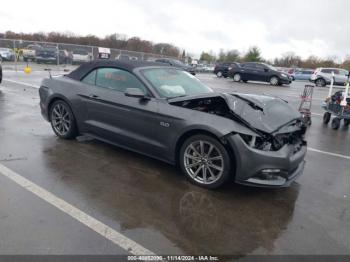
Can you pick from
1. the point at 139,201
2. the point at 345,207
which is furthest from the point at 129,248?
the point at 345,207

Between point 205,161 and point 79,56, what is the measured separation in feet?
89.2

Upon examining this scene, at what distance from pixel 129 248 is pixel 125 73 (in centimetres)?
290

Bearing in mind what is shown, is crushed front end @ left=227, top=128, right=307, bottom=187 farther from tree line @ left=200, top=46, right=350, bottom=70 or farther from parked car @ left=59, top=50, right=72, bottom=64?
tree line @ left=200, top=46, right=350, bottom=70

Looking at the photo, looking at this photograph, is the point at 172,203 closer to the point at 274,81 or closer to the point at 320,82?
the point at 274,81

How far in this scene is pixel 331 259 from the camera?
2.87 metres

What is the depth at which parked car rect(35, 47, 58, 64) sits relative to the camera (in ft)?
88.7

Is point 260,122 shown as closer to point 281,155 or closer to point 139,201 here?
point 281,155

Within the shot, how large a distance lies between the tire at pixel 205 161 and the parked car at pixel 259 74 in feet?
66.9

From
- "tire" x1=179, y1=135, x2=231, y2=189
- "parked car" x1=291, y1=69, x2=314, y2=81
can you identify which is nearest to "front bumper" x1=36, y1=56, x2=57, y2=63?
"parked car" x1=291, y1=69, x2=314, y2=81

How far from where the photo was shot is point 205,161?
4098 mm

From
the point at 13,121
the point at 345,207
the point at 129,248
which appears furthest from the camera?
the point at 13,121

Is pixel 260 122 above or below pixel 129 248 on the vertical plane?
above

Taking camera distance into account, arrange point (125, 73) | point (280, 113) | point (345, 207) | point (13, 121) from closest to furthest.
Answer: point (345, 207) → point (280, 113) → point (125, 73) → point (13, 121)

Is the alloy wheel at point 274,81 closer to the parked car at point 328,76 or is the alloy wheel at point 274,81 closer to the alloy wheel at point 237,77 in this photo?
the alloy wheel at point 237,77
